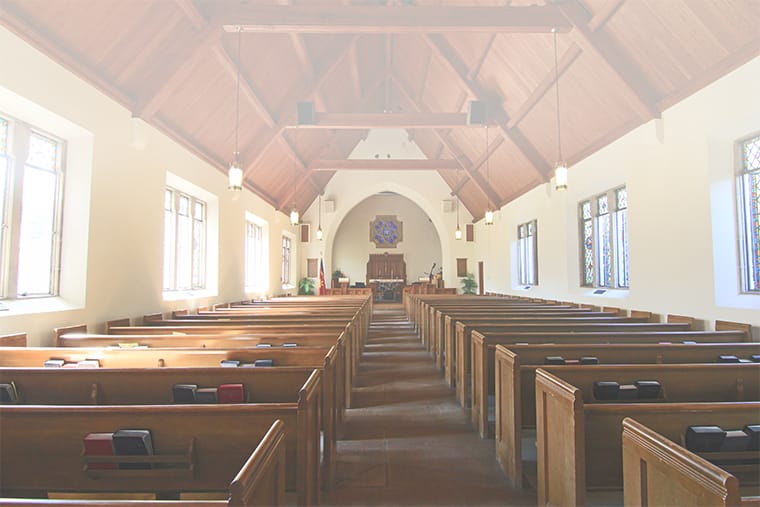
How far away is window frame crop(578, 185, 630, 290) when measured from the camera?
605cm

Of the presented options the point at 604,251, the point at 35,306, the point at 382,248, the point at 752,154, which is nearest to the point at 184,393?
the point at 35,306

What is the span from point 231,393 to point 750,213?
4.44 m

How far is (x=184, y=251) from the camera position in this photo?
660 centimetres

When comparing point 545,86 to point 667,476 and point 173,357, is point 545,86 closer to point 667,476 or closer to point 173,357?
point 173,357

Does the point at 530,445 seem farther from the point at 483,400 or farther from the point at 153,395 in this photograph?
the point at 153,395

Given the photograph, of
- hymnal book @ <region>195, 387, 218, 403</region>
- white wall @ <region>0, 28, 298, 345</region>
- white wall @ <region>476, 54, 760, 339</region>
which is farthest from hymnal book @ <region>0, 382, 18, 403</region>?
white wall @ <region>476, 54, 760, 339</region>

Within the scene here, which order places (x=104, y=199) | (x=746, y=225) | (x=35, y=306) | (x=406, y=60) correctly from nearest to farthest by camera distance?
(x=35, y=306)
(x=746, y=225)
(x=104, y=199)
(x=406, y=60)

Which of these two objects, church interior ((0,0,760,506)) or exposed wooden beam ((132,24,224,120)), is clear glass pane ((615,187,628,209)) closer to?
church interior ((0,0,760,506))

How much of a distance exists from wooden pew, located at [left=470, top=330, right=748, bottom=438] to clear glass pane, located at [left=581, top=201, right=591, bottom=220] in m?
3.68

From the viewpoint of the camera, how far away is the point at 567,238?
289 inches

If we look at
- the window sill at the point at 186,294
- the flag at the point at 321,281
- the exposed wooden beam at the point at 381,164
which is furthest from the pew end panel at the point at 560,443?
the flag at the point at 321,281

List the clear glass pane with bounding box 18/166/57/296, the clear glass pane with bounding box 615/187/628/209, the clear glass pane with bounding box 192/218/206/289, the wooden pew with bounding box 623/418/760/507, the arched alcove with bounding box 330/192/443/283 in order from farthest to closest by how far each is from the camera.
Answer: the arched alcove with bounding box 330/192/443/283, the clear glass pane with bounding box 192/218/206/289, the clear glass pane with bounding box 615/187/628/209, the clear glass pane with bounding box 18/166/57/296, the wooden pew with bounding box 623/418/760/507

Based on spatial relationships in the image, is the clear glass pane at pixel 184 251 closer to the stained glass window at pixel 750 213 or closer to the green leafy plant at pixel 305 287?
the stained glass window at pixel 750 213

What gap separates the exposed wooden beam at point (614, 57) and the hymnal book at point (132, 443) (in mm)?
5064
